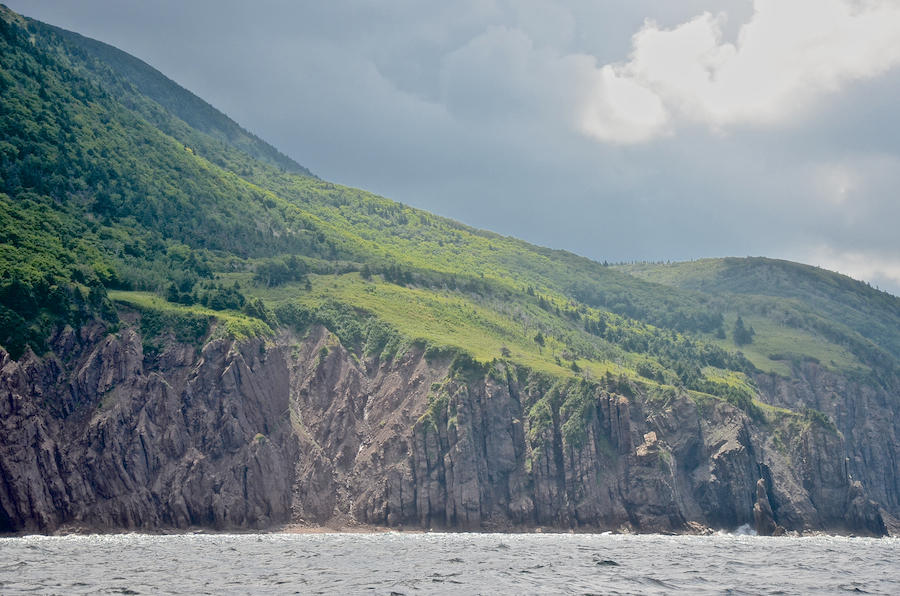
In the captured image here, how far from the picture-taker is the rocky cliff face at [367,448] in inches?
4953

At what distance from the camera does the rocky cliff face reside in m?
126

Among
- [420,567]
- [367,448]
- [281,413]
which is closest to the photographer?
[420,567]

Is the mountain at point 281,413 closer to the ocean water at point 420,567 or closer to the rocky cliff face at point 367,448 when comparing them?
the rocky cliff face at point 367,448

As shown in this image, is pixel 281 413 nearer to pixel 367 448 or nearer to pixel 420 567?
pixel 367 448

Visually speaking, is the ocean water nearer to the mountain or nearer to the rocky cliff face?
the rocky cliff face

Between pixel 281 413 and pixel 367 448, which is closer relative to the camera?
pixel 281 413

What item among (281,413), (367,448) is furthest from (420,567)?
(281,413)

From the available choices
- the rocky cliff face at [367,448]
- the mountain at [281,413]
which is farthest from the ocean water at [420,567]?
the mountain at [281,413]

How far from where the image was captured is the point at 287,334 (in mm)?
178875

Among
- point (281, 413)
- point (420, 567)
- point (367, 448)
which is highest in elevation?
point (281, 413)

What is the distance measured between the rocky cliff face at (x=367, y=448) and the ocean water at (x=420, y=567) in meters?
15.3

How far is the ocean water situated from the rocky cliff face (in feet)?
50.2

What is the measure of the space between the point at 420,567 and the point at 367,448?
83.2m

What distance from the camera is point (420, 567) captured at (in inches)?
3108
